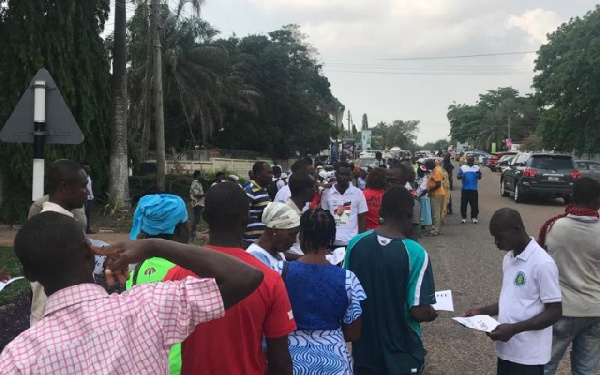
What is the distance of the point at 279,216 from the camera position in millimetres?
3432

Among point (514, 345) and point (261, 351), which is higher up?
point (261, 351)

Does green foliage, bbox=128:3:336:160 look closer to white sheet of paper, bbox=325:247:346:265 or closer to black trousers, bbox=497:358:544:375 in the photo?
white sheet of paper, bbox=325:247:346:265

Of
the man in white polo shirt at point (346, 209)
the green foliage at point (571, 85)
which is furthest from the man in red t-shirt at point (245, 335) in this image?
the green foliage at point (571, 85)

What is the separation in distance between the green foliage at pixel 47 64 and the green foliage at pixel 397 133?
129m

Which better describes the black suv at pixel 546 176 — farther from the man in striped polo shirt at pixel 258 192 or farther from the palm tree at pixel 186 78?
the palm tree at pixel 186 78

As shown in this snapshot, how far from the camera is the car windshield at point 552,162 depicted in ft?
61.5

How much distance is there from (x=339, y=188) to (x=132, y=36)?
28456 millimetres

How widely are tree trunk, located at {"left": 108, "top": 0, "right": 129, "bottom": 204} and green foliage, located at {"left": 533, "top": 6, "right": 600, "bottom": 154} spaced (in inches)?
920

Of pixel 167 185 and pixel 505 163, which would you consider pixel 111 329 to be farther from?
pixel 505 163

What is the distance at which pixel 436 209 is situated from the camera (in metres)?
13.2

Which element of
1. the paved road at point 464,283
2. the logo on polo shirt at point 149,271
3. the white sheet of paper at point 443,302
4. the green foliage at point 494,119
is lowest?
the paved road at point 464,283

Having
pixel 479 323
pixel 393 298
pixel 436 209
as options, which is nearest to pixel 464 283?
pixel 436 209

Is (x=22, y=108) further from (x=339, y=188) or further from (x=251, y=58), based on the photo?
(x=251, y=58)

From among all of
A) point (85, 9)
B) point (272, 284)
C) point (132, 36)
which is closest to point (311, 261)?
point (272, 284)
